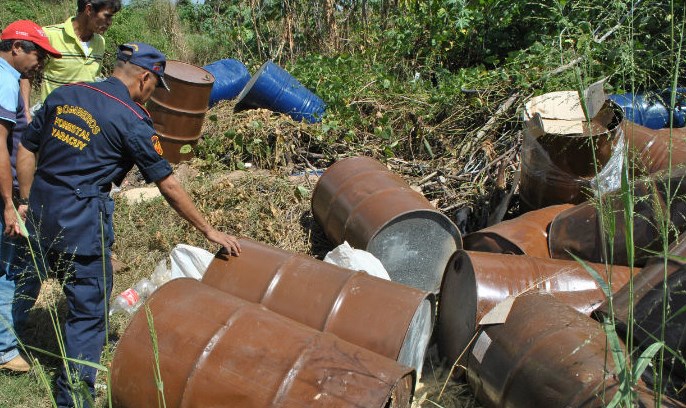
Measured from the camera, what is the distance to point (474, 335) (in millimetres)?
2670

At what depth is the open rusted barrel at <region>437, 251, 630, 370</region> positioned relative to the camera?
9.29 ft

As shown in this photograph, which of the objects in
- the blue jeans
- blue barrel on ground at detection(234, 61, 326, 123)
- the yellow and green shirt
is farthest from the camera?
blue barrel on ground at detection(234, 61, 326, 123)

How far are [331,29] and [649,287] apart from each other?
6.62 meters

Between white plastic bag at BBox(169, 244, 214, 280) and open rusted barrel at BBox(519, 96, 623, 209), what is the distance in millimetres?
1997

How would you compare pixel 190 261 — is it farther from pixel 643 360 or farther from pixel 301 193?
pixel 643 360

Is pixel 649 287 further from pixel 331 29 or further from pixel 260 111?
pixel 331 29

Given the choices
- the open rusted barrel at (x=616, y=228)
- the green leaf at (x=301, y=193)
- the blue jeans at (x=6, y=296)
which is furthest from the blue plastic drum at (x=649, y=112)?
the blue jeans at (x=6, y=296)

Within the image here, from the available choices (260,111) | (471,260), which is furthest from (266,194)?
(471,260)

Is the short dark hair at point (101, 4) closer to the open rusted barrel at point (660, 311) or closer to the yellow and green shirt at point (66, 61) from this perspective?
the yellow and green shirt at point (66, 61)

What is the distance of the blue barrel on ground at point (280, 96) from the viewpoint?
601 centimetres

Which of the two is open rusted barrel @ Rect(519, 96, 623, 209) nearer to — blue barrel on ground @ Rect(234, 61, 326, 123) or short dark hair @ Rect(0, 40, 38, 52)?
blue barrel on ground @ Rect(234, 61, 326, 123)

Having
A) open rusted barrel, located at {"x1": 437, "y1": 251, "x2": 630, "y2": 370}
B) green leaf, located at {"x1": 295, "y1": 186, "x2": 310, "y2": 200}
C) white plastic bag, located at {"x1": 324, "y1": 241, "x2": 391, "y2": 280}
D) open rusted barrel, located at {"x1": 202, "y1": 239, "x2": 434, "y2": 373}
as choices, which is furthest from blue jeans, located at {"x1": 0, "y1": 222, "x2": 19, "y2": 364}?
green leaf, located at {"x1": 295, "y1": 186, "x2": 310, "y2": 200}

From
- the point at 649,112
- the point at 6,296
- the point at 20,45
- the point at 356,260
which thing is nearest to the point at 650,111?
the point at 649,112

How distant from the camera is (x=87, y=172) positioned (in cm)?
265
